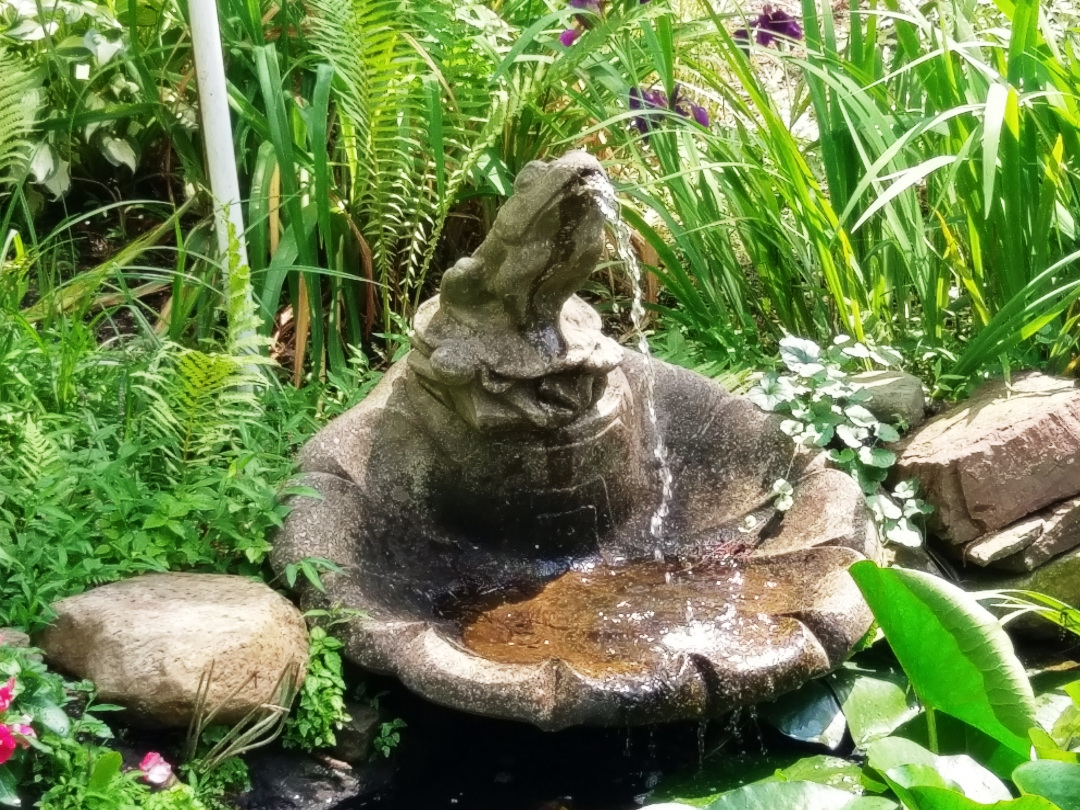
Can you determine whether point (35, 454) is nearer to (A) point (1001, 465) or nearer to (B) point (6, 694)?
(B) point (6, 694)

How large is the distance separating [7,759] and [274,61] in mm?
2383

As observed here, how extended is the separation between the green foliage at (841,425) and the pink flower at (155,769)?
1.59m

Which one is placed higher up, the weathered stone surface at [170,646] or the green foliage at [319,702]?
the weathered stone surface at [170,646]

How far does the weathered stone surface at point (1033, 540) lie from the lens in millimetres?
3152

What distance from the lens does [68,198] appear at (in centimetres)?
470

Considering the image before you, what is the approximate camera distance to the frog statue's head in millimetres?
2662

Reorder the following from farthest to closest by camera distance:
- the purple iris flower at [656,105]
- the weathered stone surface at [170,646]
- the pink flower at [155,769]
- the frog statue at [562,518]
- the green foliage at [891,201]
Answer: the purple iris flower at [656,105] < the green foliage at [891,201] < the frog statue at [562,518] < the weathered stone surface at [170,646] < the pink flower at [155,769]

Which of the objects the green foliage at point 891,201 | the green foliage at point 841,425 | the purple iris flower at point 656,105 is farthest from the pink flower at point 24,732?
the purple iris flower at point 656,105

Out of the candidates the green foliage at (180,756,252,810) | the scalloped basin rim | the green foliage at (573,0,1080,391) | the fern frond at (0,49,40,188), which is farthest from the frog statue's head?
the fern frond at (0,49,40,188)

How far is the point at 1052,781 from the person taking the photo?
213 cm

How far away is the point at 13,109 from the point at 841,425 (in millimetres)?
2521

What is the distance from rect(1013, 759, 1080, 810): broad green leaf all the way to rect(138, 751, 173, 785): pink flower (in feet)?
4.79

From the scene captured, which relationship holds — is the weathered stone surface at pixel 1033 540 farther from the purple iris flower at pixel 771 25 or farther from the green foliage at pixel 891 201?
the purple iris flower at pixel 771 25

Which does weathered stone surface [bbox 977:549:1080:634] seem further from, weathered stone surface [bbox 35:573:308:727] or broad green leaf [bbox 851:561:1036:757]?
weathered stone surface [bbox 35:573:308:727]
